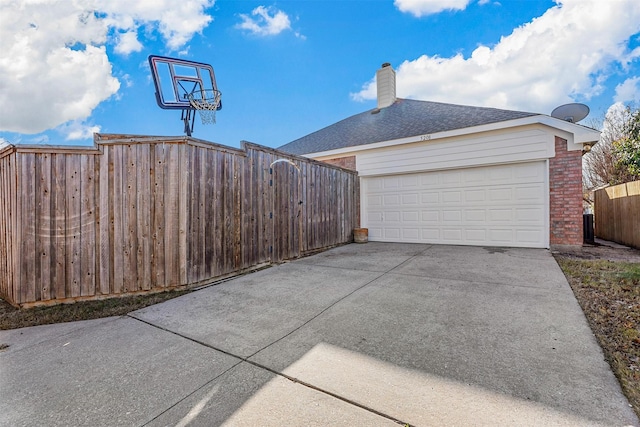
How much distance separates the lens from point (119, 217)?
393 cm

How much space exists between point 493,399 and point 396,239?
7.08m

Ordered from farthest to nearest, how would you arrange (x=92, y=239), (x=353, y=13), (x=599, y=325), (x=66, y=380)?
(x=353, y=13)
(x=92, y=239)
(x=599, y=325)
(x=66, y=380)

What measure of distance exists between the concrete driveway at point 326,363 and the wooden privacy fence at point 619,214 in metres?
5.12

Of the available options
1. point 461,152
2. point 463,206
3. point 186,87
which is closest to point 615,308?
point 463,206

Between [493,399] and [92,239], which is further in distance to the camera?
[92,239]

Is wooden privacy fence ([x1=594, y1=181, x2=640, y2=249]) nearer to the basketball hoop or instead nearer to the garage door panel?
the garage door panel

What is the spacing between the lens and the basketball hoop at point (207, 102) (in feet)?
25.4

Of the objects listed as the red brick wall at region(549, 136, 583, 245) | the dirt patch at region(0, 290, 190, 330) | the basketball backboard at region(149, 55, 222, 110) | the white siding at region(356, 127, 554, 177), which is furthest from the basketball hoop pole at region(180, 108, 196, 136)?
the red brick wall at region(549, 136, 583, 245)

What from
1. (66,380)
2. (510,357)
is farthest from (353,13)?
(66,380)

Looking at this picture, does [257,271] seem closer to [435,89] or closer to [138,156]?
[138,156]

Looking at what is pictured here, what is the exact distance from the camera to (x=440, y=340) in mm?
2359

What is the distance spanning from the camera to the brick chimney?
11008 mm

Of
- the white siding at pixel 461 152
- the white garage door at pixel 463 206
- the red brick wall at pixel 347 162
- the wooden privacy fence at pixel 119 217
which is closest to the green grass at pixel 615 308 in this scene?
the white garage door at pixel 463 206

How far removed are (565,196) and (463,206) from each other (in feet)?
6.99
